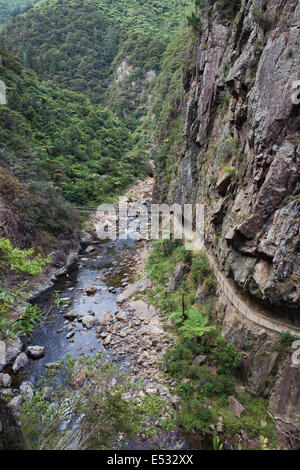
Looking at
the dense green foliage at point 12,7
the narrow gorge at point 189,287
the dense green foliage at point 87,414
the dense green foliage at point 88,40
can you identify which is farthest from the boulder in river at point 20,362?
the dense green foliage at point 12,7

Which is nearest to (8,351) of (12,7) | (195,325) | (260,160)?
(195,325)

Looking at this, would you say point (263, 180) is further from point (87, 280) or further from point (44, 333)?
point (87, 280)

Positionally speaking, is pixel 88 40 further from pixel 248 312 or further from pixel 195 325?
pixel 248 312

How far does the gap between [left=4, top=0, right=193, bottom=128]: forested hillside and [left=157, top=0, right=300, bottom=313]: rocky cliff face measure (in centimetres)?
5642

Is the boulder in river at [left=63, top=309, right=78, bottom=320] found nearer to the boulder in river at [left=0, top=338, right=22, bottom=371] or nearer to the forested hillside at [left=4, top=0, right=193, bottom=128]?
the boulder in river at [left=0, top=338, right=22, bottom=371]

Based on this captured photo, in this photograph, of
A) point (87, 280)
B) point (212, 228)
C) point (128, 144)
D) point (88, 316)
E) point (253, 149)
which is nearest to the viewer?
point (253, 149)

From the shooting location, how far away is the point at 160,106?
61094 mm

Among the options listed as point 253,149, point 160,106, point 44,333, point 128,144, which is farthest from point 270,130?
point 160,106

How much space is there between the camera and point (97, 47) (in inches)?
3258

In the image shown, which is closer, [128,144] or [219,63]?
[219,63]

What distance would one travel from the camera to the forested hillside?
70.5m

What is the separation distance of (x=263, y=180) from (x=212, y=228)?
5479mm

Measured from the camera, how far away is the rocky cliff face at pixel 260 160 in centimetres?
895

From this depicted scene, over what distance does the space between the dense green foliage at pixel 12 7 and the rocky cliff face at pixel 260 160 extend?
124m
